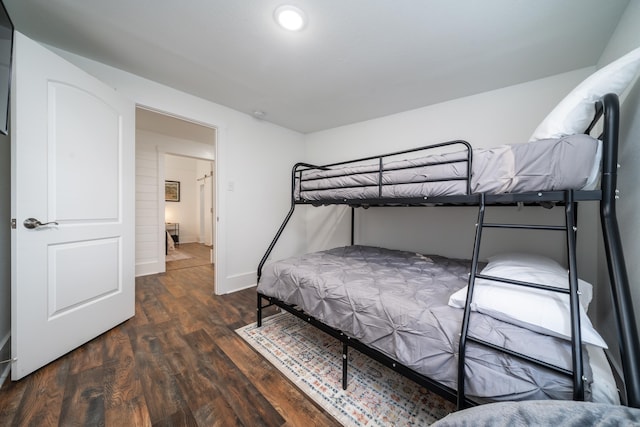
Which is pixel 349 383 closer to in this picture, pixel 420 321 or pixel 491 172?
pixel 420 321

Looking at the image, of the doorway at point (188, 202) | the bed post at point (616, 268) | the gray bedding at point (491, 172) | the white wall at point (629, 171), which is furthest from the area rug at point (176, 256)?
the white wall at point (629, 171)

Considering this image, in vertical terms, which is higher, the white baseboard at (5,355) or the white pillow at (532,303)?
the white pillow at (532,303)

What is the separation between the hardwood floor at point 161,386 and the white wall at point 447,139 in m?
1.90

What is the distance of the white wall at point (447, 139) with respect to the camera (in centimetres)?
190

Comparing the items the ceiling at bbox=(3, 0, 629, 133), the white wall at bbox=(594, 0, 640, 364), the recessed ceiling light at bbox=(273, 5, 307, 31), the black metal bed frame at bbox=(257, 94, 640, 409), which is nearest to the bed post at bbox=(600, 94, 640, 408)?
the black metal bed frame at bbox=(257, 94, 640, 409)

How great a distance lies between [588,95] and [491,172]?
17.7 inches

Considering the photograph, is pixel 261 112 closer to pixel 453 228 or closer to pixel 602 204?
pixel 453 228

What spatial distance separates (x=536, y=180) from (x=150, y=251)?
→ 4487mm

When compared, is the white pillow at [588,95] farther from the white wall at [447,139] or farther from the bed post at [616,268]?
the white wall at [447,139]

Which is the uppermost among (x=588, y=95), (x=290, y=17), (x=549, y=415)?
(x=290, y=17)

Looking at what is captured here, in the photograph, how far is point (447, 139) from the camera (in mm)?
2354

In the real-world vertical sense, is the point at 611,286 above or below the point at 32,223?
below

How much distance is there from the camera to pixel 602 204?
892mm

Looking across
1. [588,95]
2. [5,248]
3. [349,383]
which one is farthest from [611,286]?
[5,248]
